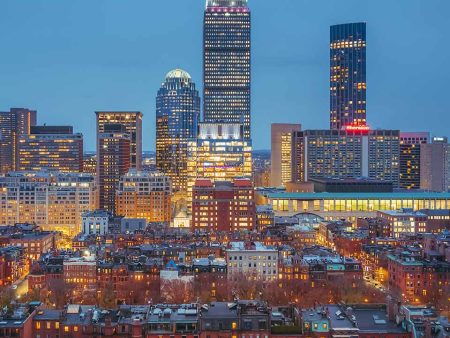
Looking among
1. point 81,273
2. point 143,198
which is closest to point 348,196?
point 143,198

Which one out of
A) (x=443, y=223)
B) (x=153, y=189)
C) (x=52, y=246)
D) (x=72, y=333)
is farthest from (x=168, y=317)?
(x=153, y=189)

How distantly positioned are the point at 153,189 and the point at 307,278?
90.0 meters

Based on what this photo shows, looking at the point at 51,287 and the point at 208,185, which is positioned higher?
the point at 208,185

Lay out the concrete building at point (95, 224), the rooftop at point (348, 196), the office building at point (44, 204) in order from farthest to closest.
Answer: the rooftop at point (348, 196)
the office building at point (44, 204)
the concrete building at point (95, 224)

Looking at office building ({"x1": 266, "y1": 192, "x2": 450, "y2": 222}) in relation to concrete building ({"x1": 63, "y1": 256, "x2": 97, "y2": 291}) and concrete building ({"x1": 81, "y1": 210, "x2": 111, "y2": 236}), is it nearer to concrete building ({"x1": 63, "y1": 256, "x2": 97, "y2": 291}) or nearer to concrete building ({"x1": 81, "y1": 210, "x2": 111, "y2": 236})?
concrete building ({"x1": 81, "y1": 210, "x2": 111, "y2": 236})

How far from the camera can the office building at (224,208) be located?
157 meters

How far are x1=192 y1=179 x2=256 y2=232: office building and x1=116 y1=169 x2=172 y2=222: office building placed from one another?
29226mm

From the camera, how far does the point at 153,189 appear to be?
615 ft

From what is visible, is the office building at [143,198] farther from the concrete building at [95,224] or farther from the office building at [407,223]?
the office building at [407,223]

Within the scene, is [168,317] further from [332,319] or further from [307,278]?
[307,278]

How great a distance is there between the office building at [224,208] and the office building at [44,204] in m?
34.0

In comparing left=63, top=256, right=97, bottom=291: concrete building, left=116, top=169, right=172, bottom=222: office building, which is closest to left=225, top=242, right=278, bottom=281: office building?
left=63, top=256, right=97, bottom=291: concrete building


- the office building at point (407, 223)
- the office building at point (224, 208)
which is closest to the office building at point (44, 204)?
the office building at point (224, 208)

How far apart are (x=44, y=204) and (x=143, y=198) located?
21.9 meters
